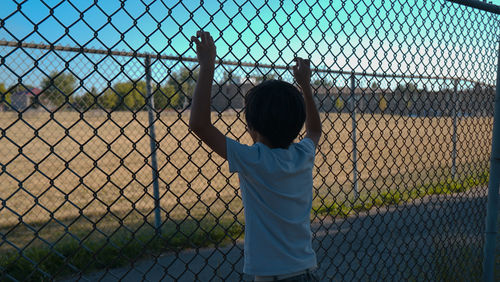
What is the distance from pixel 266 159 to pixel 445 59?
241 cm

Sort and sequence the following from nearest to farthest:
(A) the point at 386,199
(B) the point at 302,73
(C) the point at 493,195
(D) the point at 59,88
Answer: (B) the point at 302,73
(C) the point at 493,195
(D) the point at 59,88
(A) the point at 386,199

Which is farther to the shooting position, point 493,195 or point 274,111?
point 493,195

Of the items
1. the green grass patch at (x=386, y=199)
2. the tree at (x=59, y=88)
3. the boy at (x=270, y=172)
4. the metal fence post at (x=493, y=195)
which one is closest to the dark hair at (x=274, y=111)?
the boy at (x=270, y=172)

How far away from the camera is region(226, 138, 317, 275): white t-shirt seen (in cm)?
161

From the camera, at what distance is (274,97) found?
1615 mm

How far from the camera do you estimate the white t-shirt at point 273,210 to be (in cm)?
161

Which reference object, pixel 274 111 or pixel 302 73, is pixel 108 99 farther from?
pixel 274 111

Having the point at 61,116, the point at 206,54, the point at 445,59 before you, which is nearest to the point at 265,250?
the point at 206,54

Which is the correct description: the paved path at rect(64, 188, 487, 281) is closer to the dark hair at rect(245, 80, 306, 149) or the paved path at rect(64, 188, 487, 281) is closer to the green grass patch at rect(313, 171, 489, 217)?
the green grass patch at rect(313, 171, 489, 217)

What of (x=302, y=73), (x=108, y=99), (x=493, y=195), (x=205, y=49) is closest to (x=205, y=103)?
(x=205, y=49)

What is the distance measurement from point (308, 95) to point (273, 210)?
747mm

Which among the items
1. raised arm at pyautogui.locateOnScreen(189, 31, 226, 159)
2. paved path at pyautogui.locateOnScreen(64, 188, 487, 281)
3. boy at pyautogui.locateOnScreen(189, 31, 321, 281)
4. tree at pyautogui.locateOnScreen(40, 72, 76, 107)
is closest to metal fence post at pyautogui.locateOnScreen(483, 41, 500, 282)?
paved path at pyautogui.locateOnScreen(64, 188, 487, 281)

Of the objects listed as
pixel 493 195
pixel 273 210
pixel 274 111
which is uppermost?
pixel 274 111

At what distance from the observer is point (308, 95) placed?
7.02 ft
